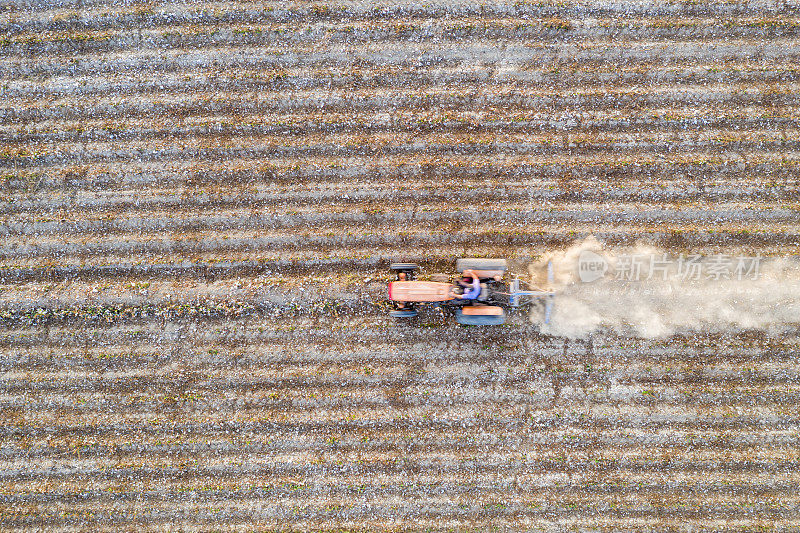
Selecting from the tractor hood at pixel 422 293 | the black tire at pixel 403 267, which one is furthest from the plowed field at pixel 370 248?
the tractor hood at pixel 422 293

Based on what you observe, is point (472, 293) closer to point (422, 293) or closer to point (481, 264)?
point (481, 264)

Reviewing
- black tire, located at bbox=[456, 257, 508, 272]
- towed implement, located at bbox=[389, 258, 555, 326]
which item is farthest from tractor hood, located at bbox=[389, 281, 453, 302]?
black tire, located at bbox=[456, 257, 508, 272]

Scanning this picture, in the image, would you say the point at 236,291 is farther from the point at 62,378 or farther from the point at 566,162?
the point at 566,162

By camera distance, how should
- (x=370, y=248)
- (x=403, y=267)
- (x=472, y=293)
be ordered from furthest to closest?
(x=370, y=248) < (x=403, y=267) < (x=472, y=293)

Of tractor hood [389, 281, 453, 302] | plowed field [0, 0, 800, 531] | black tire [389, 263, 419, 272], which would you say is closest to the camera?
tractor hood [389, 281, 453, 302]

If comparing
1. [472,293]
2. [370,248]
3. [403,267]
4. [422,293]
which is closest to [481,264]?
[472,293]

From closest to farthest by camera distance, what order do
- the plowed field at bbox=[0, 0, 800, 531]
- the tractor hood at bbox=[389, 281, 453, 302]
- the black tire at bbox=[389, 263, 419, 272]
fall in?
the tractor hood at bbox=[389, 281, 453, 302], the black tire at bbox=[389, 263, 419, 272], the plowed field at bbox=[0, 0, 800, 531]

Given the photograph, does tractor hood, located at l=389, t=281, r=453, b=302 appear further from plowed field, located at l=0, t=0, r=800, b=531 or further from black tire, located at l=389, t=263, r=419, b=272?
plowed field, located at l=0, t=0, r=800, b=531

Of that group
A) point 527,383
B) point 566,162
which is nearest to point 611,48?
point 566,162
